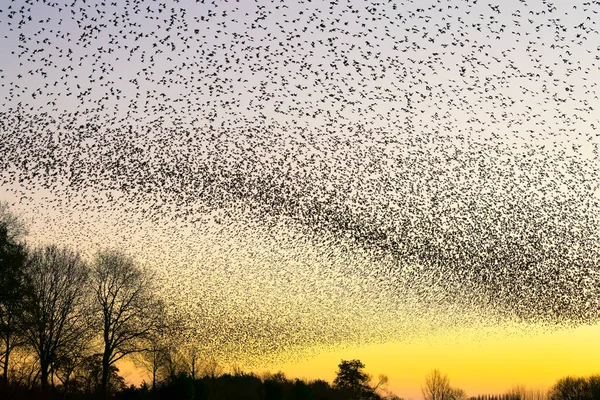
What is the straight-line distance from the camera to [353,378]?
297 feet

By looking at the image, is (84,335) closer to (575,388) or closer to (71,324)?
(71,324)

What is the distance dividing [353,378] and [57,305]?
162 ft

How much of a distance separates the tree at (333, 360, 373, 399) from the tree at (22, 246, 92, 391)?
44515 millimetres

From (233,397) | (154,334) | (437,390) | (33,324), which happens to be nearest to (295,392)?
(233,397)

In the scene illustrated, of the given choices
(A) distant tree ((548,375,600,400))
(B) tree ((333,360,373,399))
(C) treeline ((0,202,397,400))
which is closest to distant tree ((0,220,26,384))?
(C) treeline ((0,202,397,400))

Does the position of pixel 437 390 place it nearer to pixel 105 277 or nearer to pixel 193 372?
pixel 193 372

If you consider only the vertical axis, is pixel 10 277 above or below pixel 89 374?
above

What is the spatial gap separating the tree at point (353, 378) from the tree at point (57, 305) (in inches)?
→ 1753

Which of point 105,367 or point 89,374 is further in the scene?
point 89,374

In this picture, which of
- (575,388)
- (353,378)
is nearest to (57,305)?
(353,378)

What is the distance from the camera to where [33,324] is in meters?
44.0

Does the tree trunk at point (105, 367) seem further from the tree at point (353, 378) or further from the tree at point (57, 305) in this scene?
the tree at point (353, 378)

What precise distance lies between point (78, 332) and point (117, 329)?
3.36m

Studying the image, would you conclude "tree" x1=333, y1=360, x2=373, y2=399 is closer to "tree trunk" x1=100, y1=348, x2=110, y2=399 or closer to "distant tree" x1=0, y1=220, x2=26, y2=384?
"tree trunk" x1=100, y1=348, x2=110, y2=399
